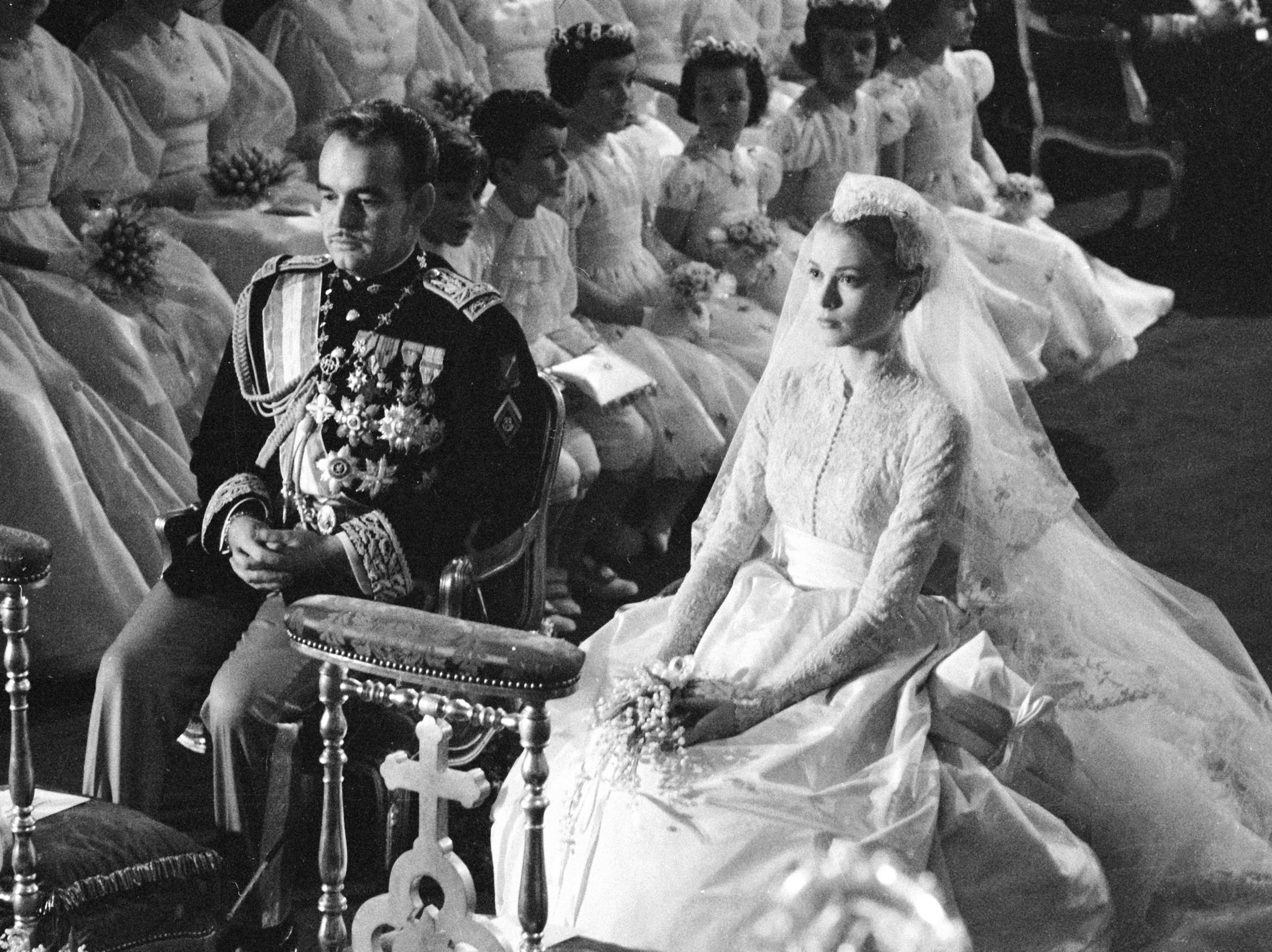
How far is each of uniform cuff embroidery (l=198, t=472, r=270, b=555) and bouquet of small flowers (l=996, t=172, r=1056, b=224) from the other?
15.3 ft

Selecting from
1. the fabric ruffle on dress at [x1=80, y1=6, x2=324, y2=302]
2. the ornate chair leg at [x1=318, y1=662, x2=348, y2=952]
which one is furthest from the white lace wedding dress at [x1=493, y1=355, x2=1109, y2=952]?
the fabric ruffle on dress at [x1=80, y1=6, x2=324, y2=302]

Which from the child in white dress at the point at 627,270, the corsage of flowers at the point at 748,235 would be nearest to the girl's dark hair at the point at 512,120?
the child in white dress at the point at 627,270

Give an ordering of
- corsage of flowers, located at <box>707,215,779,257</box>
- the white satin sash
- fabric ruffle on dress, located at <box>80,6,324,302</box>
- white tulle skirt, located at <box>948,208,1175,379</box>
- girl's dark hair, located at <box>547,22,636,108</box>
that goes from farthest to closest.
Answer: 1. white tulle skirt, located at <box>948,208,1175,379</box>
2. corsage of flowers, located at <box>707,215,779,257</box>
3. girl's dark hair, located at <box>547,22,636,108</box>
4. fabric ruffle on dress, located at <box>80,6,324,302</box>
5. the white satin sash

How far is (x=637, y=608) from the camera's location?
3604 millimetres

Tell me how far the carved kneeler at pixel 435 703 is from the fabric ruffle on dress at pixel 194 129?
3065 mm

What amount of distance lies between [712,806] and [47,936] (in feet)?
3.21

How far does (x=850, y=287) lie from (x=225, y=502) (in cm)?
118

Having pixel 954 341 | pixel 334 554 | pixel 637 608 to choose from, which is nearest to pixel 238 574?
pixel 334 554

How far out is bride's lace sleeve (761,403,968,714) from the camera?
10.4ft

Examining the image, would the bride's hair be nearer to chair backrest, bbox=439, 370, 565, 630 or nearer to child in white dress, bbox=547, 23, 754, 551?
chair backrest, bbox=439, 370, 565, 630

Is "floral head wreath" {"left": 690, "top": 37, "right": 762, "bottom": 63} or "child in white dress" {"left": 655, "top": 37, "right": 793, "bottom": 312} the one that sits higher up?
"floral head wreath" {"left": 690, "top": 37, "right": 762, "bottom": 63}

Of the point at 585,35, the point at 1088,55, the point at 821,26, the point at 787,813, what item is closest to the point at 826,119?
the point at 821,26

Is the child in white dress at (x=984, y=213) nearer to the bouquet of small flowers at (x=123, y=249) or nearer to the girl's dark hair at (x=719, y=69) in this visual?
the girl's dark hair at (x=719, y=69)

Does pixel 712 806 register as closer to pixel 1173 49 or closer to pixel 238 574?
pixel 238 574
